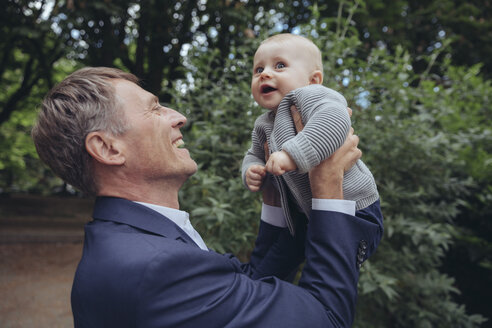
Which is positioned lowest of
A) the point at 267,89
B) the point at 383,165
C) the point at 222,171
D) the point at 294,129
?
the point at 222,171

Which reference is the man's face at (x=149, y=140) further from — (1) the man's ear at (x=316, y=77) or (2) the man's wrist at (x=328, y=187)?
(1) the man's ear at (x=316, y=77)

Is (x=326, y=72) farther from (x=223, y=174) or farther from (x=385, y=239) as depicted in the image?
(x=385, y=239)

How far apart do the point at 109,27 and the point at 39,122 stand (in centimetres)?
612

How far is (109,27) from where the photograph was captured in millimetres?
6695

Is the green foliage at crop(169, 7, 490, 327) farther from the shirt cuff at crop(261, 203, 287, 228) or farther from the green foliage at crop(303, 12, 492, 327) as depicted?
the shirt cuff at crop(261, 203, 287, 228)

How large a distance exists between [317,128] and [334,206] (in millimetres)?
299

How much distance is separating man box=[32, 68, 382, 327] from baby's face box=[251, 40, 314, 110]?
1.33ft

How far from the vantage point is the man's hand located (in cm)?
128

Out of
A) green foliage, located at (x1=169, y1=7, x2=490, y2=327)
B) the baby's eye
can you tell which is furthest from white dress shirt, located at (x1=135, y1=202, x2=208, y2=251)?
green foliage, located at (x1=169, y1=7, x2=490, y2=327)

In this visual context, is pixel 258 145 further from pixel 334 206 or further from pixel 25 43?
pixel 25 43

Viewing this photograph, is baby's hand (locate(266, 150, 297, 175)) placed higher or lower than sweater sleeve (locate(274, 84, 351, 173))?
lower

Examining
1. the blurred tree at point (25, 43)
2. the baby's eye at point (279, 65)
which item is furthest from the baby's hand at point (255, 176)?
the blurred tree at point (25, 43)

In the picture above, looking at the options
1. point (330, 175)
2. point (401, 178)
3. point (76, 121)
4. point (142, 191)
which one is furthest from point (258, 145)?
point (401, 178)

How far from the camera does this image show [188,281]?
3.48 ft
